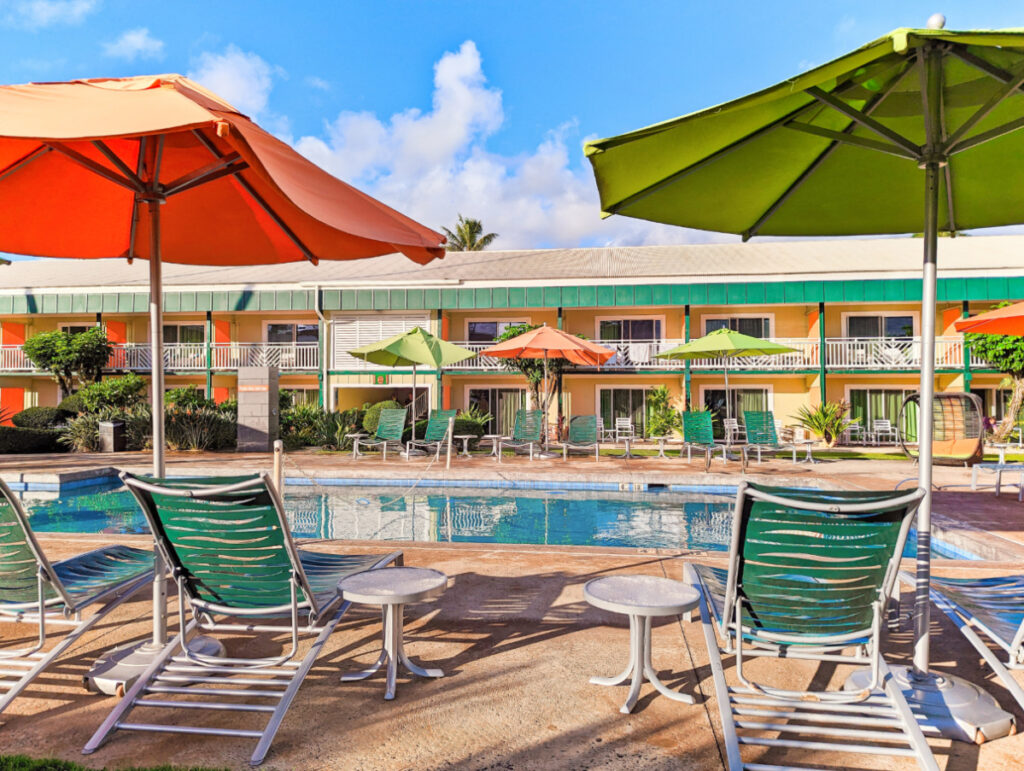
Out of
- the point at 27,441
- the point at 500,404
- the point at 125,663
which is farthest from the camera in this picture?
the point at 500,404

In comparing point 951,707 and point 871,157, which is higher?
point 871,157

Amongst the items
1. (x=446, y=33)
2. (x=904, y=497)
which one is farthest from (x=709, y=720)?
(x=446, y=33)

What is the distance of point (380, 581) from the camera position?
3.05 m

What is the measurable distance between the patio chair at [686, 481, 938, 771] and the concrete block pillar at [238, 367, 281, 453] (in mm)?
14686

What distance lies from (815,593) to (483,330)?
21.5 metres

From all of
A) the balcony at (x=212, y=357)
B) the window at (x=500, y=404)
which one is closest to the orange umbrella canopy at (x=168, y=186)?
the window at (x=500, y=404)

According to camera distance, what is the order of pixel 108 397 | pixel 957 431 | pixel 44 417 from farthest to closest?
1. pixel 44 417
2. pixel 108 397
3. pixel 957 431

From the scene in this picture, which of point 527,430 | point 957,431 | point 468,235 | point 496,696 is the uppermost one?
point 468,235

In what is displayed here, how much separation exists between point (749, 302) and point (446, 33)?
463 inches

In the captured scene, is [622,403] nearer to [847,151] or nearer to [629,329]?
[629,329]

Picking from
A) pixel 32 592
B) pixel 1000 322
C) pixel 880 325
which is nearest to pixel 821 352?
pixel 880 325

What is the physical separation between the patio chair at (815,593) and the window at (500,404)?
20143mm

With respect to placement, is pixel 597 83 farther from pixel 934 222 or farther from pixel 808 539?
pixel 808 539

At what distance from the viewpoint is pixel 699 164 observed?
3508 millimetres
